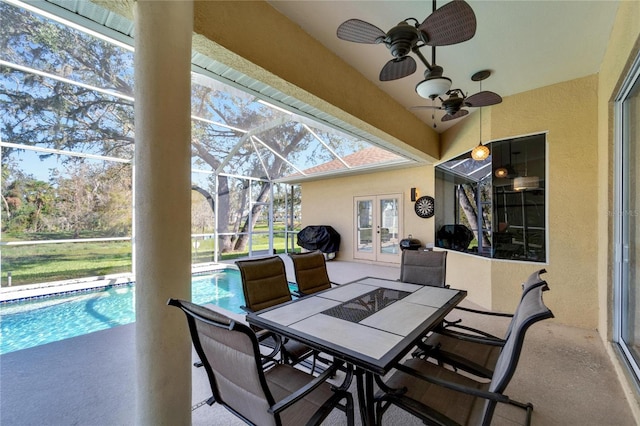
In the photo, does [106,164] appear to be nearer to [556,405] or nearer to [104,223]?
[104,223]

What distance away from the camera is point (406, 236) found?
7.24 meters

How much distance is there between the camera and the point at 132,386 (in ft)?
7.62

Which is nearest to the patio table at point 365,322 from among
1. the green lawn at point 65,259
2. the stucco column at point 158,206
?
the stucco column at point 158,206

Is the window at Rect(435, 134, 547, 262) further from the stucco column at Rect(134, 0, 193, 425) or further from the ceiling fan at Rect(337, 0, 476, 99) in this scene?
the stucco column at Rect(134, 0, 193, 425)

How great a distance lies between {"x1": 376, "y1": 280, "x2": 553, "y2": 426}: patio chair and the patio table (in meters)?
0.17

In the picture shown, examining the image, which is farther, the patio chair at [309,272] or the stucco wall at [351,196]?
the stucco wall at [351,196]

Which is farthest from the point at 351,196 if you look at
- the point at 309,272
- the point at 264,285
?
the point at 264,285

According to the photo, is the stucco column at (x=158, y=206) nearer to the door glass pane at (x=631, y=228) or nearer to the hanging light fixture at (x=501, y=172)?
the door glass pane at (x=631, y=228)

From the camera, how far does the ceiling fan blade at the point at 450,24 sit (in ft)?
5.24

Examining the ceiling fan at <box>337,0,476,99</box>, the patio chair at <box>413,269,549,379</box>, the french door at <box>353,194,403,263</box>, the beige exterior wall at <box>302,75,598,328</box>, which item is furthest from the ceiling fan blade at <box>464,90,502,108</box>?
the french door at <box>353,194,403,263</box>

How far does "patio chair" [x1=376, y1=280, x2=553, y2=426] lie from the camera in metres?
1.16

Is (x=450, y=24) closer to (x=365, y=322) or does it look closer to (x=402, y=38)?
(x=402, y=38)

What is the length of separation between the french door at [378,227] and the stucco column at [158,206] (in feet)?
21.5

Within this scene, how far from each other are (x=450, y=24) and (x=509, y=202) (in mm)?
3201
